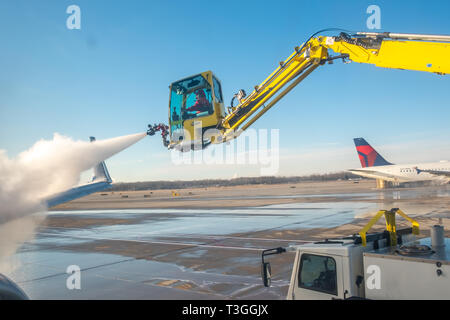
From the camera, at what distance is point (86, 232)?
22.3 metres

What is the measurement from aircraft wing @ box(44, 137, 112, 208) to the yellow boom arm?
6.67 meters

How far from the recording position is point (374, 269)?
4.62m

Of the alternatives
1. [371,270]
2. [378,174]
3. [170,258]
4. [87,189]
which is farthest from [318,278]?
[378,174]

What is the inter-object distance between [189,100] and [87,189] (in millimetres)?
8030

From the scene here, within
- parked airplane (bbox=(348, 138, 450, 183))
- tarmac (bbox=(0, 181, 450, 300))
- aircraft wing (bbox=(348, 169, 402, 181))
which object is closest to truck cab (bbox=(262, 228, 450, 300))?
tarmac (bbox=(0, 181, 450, 300))

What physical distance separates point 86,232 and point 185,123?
46.0 feet

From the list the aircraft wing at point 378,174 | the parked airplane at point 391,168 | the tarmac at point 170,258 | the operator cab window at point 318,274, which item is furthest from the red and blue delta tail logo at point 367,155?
the operator cab window at point 318,274

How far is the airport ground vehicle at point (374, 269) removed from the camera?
4.20 meters

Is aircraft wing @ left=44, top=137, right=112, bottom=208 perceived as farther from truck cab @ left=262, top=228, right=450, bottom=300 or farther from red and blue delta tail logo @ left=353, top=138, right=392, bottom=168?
red and blue delta tail logo @ left=353, top=138, right=392, bottom=168

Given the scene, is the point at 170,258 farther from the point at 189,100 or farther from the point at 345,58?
the point at 345,58

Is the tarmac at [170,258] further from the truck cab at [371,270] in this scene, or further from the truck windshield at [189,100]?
the truck windshield at [189,100]

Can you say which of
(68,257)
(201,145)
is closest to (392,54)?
(201,145)
